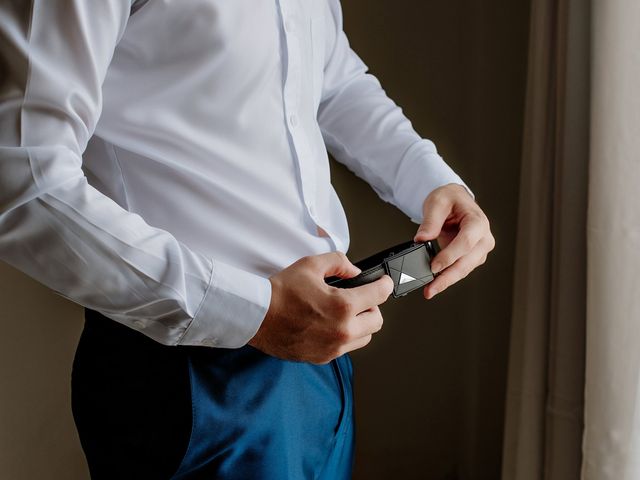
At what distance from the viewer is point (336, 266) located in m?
0.72

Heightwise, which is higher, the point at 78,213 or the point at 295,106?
the point at 295,106

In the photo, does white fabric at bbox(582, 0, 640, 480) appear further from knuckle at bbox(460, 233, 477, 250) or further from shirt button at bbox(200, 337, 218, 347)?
shirt button at bbox(200, 337, 218, 347)

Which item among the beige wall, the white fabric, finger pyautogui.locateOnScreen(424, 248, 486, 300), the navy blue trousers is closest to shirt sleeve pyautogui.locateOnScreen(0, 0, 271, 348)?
the navy blue trousers

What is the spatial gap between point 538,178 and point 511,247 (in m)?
0.30

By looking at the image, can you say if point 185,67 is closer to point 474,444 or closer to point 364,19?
point 364,19

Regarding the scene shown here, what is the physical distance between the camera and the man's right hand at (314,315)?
2.25ft

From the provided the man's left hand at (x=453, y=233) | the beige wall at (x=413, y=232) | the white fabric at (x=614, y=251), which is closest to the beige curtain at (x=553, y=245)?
the white fabric at (x=614, y=251)

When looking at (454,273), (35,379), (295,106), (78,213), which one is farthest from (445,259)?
(35,379)

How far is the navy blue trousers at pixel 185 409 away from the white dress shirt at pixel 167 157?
0.10 metres

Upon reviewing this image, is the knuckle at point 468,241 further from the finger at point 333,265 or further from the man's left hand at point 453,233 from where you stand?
the finger at point 333,265

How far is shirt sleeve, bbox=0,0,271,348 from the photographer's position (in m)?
0.59

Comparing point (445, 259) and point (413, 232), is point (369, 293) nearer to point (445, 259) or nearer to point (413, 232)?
point (445, 259)

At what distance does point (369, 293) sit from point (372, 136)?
16.6 inches

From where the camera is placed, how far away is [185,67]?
72 centimetres
